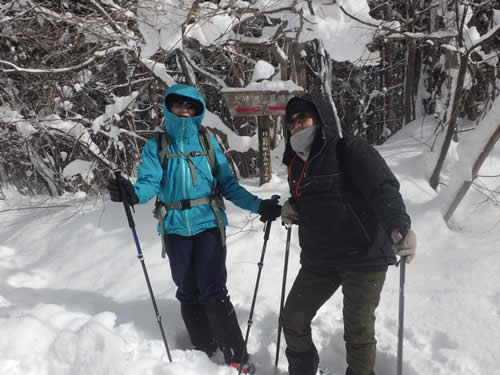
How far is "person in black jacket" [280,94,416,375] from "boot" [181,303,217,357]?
69 centimetres

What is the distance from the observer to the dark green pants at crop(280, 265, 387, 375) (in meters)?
1.69

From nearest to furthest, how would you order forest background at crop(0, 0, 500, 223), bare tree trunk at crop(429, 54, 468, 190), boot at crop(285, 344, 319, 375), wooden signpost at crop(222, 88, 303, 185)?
1. boot at crop(285, 344, 319, 375)
2. forest background at crop(0, 0, 500, 223)
3. bare tree trunk at crop(429, 54, 468, 190)
4. wooden signpost at crop(222, 88, 303, 185)

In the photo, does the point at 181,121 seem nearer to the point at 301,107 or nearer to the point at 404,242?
the point at 301,107

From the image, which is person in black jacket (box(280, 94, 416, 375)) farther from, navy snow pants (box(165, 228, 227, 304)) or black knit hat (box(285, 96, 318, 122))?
navy snow pants (box(165, 228, 227, 304))

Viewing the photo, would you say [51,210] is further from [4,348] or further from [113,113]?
[4,348]

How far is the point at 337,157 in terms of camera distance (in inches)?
67.0

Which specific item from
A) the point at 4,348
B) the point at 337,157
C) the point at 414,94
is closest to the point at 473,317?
the point at 337,157

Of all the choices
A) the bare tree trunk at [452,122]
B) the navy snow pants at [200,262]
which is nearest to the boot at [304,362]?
the navy snow pants at [200,262]

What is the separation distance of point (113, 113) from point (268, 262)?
119 inches

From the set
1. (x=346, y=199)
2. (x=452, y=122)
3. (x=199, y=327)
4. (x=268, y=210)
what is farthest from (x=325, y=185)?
(x=452, y=122)

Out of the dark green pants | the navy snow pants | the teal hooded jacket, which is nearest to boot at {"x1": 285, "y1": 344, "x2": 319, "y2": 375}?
the dark green pants

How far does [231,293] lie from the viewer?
3035 mm

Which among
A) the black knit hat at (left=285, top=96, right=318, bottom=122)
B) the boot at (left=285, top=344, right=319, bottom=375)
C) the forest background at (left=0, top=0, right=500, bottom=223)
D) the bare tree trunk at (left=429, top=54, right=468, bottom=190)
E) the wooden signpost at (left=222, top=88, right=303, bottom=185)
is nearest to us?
the black knit hat at (left=285, top=96, right=318, bottom=122)

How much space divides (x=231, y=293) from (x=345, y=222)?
1.73m
